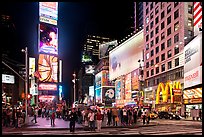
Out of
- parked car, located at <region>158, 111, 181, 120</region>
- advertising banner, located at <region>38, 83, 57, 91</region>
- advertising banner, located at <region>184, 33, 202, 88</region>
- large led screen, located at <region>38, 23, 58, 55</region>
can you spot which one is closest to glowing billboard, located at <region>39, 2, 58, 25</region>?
large led screen, located at <region>38, 23, 58, 55</region>

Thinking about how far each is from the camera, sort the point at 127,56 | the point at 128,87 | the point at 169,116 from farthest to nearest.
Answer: the point at 127,56 < the point at 128,87 < the point at 169,116

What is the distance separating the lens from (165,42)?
7738 cm

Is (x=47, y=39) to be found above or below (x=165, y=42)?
above

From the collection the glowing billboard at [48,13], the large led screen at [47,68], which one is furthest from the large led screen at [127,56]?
the glowing billboard at [48,13]

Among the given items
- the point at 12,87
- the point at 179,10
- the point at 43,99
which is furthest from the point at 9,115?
the point at 12,87

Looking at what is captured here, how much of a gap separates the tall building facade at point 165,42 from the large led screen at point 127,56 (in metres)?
6.95

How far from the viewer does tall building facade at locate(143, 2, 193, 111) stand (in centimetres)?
6731

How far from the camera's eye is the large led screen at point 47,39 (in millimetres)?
99000

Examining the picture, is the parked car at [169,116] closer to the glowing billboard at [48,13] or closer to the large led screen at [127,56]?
the large led screen at [127,56]

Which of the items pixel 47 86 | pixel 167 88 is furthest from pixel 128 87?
pixel 167 88

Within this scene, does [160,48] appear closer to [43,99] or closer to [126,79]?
[126,79]

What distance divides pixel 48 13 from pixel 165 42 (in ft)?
146

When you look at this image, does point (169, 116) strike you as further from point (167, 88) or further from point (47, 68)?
point (47, 68)

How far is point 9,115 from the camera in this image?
96.1 feet
